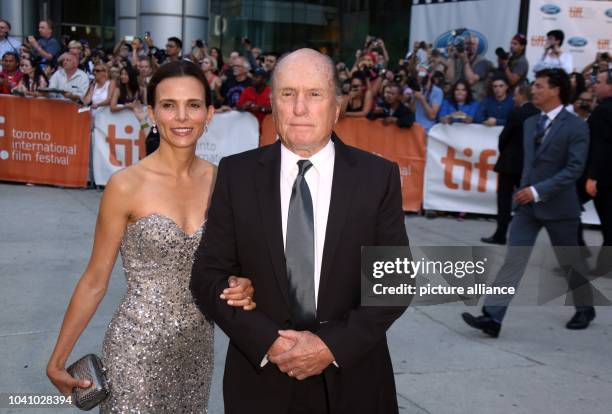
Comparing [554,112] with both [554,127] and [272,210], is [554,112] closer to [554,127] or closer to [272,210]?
[554,127]

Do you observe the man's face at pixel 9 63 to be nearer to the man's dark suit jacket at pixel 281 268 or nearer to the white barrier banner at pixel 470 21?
the white barrier banner at pixel 470 21

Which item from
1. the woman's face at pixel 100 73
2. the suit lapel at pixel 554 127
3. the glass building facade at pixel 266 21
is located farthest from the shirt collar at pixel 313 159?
the glass building facade at pixel 266 21

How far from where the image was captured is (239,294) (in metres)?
2.17

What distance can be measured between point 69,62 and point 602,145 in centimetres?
827

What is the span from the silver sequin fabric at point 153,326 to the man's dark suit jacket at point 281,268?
472 millimetres

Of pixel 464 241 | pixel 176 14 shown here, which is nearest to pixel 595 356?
pixel 464 241

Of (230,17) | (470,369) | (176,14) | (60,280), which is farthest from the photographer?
(230,17)

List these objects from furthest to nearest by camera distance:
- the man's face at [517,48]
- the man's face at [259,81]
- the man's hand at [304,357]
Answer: the man's face at [517,48] < the man's face at [259,81] < the man's hand at [304,357]

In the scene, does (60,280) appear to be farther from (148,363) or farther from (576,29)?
(576,29)

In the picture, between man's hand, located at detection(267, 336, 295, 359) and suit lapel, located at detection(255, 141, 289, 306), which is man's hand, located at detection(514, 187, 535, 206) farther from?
man's hand, located at detection(267, 336, 295, 359)

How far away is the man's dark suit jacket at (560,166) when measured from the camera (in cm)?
536

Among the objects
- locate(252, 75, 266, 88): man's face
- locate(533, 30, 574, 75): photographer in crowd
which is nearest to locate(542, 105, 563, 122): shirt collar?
locate(252, 75, 266, 88): man's face

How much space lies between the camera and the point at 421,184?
32.9 feet

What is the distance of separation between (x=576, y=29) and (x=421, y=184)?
5007 millimetres
